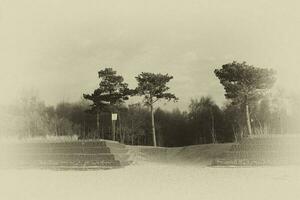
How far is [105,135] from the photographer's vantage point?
4650cm

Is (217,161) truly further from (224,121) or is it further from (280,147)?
(224,121)

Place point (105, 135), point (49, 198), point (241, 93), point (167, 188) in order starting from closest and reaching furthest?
point (49, 198), point (167, 188), point (241, 93), point (105, 135)

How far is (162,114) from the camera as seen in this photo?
5556 centimetres

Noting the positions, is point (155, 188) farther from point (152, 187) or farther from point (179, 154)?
point (179, 154)

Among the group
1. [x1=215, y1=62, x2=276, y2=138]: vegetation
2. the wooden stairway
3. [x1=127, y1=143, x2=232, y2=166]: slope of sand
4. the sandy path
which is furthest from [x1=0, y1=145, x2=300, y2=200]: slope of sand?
[x1=215, y1=62, x2=276, y2=138]: vegetation

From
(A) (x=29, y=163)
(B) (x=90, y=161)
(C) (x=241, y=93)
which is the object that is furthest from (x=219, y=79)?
(A) (x=29, y=163)

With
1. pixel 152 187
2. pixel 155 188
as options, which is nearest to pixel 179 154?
pixel 152 187

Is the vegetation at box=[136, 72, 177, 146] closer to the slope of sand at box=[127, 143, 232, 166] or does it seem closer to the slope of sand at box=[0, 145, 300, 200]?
the slope of sand at box=[127, 143, 232, 166]

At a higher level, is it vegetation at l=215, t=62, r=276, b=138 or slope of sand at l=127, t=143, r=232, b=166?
vegetation at l=215, t=62, r=276, b=138

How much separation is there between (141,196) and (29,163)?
12.0 meters

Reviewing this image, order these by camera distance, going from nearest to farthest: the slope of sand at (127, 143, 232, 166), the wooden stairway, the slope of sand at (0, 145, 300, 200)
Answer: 1. the slope of sand at (0, 145, 300, 200)
2. the wooden stairway
3. the slope of sand at (127, 143, 232, 166)

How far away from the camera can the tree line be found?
105 ft

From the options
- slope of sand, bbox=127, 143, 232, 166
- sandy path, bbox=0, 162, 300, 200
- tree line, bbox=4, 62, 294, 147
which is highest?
tree line, bbox=4, 62, 294, 147

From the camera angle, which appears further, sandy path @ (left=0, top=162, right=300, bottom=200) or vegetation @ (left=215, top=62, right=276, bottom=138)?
vegetation @ (left=215, top=62, right=276, bottom=138)
